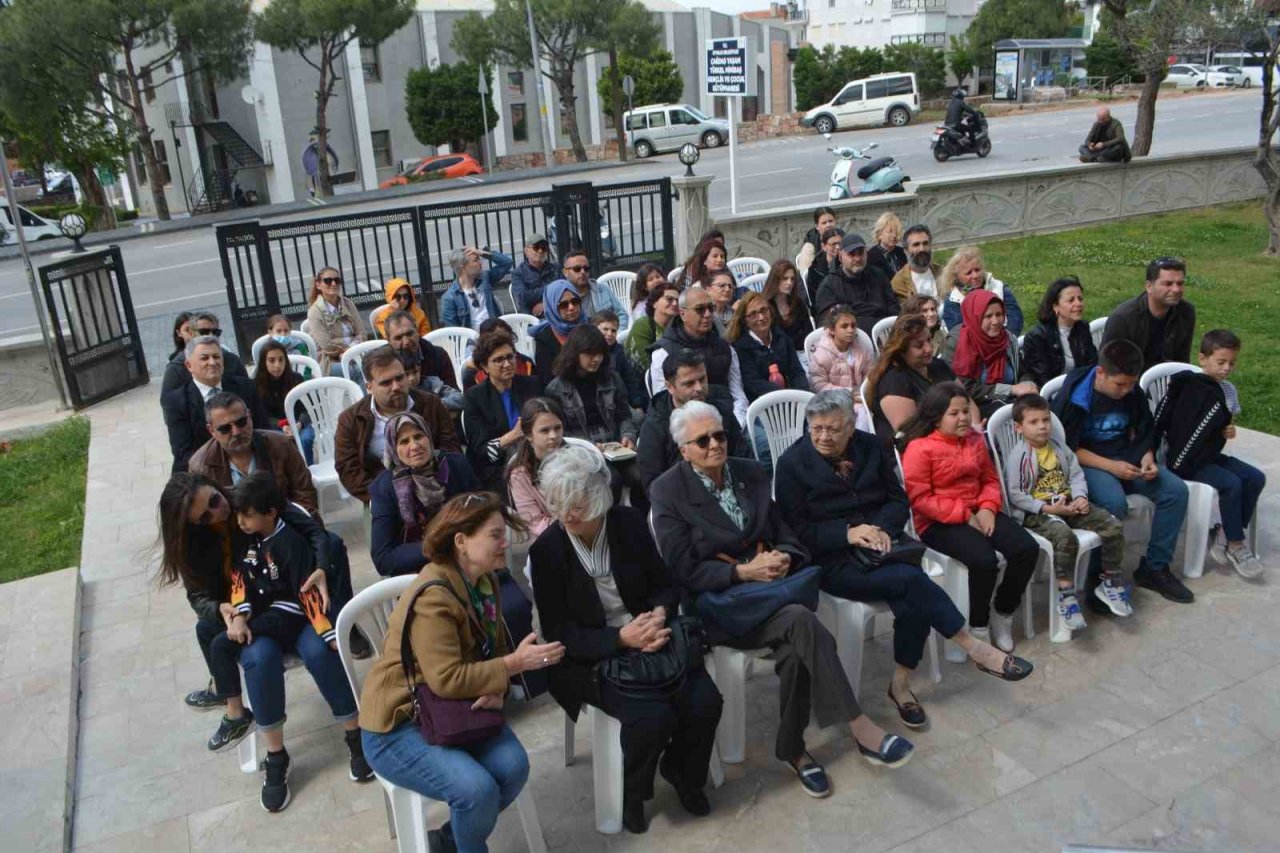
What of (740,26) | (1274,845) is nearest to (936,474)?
(1274,845)

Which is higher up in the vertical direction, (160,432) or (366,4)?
(366,4)

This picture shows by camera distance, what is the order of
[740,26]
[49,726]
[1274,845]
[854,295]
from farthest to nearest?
1. [740,26]
2. [854,295]
3. [49,726]
4. [1274,845]

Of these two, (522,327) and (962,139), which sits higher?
(962,139)

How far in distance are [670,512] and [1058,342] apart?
125 inches

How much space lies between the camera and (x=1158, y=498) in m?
4.70

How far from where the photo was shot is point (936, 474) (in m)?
4.25

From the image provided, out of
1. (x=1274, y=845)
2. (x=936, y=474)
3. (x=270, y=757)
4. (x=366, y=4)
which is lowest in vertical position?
(x=1274, y=845)

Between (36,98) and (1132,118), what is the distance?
29106mm

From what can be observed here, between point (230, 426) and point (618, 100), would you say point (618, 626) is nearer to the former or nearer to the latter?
point (230, 426)

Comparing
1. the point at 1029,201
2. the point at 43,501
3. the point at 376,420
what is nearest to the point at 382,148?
the point at 1029,201

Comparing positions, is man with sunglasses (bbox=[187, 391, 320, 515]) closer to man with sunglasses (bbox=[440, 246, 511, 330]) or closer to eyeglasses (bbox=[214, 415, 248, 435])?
eyeglasses (bbox=[214, 415, 248, 435])

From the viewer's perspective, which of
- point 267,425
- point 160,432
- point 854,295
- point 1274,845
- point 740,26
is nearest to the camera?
point 1274,845

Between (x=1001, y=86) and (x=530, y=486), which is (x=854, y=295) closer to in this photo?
(x=530, y=486)

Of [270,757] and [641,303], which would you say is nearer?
[270,757]
